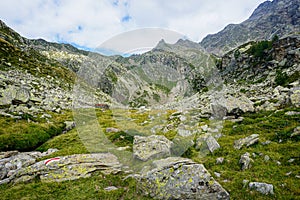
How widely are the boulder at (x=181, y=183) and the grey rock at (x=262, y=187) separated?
1.48 meters

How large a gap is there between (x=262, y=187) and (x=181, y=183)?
374 centimetres

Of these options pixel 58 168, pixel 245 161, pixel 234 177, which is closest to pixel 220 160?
pixel 245 161

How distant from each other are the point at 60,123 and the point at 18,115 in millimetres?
4993

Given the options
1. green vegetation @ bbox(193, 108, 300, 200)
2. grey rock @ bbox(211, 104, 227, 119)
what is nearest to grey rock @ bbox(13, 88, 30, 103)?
green vegetation @ bbox(193, 108, 300, 200)

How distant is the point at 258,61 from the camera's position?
5672 centimetres

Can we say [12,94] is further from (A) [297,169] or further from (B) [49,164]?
(A) [297,169]

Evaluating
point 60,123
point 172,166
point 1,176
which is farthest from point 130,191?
point 60,123

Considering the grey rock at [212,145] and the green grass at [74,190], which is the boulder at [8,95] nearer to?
the green grass at [74,190]

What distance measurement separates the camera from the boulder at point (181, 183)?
8.40 metres

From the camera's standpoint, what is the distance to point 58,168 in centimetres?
1161

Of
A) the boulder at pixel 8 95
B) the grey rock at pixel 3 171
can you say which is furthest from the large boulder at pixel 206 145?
the boulder at pixel 8 95

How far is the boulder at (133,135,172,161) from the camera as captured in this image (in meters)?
13.2

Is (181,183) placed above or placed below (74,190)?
above

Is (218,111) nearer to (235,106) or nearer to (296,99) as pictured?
(235,106)
